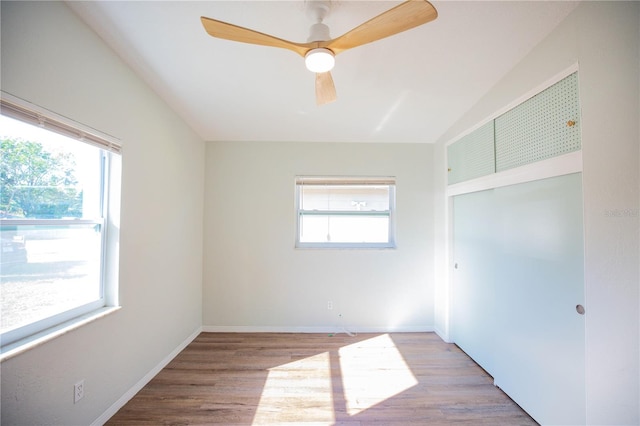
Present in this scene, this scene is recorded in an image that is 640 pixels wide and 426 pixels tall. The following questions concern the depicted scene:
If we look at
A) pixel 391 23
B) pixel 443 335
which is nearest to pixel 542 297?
pixel 443 335

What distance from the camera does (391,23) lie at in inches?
46.8

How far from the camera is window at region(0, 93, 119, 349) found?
4.22 ft

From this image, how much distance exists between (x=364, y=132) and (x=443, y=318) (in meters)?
2.53

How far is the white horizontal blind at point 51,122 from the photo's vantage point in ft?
4.01

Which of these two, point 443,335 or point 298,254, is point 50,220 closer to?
point 298,254

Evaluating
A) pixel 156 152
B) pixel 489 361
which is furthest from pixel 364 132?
pixel 489 361

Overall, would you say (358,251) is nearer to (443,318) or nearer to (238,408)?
(443,318)

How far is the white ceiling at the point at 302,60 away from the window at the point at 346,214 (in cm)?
95

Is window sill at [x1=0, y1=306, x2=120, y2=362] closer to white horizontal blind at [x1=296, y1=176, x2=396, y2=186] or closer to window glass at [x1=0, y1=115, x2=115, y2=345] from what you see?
window glass at [x1=0, y1=115, x2=115, y2=345]

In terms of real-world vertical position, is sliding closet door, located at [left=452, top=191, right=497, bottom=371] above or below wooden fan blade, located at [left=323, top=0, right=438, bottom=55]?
below

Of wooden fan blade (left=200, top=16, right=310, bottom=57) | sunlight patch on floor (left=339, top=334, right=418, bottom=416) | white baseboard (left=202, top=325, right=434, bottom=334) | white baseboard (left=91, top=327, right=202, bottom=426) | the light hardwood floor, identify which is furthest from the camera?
white baseboard (left=202, top=325, right=434, bottom=334)

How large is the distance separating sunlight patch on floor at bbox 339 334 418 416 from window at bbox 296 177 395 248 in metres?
1.30

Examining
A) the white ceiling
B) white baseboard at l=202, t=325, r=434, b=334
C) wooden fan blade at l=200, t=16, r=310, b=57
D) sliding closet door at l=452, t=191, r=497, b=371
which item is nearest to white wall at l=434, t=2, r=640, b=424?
the white ceiling

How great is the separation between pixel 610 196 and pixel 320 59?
170cm
